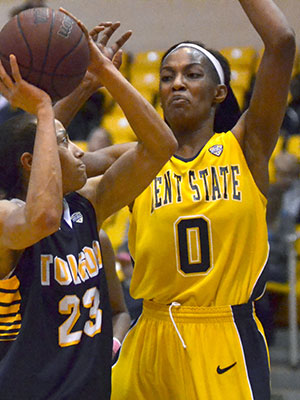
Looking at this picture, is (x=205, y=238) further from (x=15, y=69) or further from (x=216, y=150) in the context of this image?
(x=15, y=69)

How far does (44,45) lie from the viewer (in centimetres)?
241

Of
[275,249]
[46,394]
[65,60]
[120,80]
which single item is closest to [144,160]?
[120,80]

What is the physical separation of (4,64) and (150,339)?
1.30 m

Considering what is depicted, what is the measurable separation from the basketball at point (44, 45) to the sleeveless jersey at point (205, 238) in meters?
0.87

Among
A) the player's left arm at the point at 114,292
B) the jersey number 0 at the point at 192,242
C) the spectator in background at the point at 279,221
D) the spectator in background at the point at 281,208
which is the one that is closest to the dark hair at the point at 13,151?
the player's left arm at the point at 114,292

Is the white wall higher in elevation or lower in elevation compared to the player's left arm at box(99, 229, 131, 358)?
higher

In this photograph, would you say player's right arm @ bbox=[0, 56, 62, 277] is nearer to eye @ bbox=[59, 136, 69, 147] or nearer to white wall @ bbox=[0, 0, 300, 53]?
eye @ bbox=[59, 136, 69, 147]

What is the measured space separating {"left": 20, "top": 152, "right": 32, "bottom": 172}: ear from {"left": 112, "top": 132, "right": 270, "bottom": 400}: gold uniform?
753 millimetres

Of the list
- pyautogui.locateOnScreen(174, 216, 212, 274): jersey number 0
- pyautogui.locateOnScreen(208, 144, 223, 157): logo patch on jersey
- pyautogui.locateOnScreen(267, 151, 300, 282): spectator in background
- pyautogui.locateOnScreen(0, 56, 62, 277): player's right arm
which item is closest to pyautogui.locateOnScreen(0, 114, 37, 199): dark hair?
pyautogui.locateOnScreen(0, 56, 62, 277): player's right arm

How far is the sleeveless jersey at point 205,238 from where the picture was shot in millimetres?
3029

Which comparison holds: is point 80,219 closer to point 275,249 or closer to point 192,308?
point 192,308

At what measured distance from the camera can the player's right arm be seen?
2.27 meters

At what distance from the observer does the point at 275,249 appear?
5957mm

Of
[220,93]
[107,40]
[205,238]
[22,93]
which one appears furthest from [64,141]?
[220,93]
